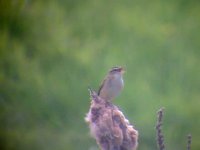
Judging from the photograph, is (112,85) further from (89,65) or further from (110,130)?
(89,65)

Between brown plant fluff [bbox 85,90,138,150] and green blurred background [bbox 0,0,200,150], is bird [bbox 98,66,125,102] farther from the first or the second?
green blurred background [bbox 0,0,200,150]

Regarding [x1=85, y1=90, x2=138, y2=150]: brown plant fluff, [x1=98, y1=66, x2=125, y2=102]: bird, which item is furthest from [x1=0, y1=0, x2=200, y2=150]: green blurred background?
[x1=85, y1=90, x2=138, y2=150]: brown plant fluff

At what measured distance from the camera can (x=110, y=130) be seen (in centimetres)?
115

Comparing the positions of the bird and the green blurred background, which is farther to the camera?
the green blurred background

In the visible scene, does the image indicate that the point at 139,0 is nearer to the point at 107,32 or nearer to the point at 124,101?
the point at 107,32

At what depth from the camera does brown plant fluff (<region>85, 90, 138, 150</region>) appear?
1139 mm

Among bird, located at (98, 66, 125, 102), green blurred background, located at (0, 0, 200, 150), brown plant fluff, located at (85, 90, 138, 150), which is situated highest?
green blurred background, located at (0, 0, 200, 150)

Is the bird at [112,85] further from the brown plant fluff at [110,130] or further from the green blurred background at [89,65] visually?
the green blurred background at [89,65]

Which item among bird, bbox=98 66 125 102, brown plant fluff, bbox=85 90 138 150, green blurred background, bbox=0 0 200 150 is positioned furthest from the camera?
green blurred background, bbox=0 0 200 150

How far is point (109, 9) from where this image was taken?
2.57m

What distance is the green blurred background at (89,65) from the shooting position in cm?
255

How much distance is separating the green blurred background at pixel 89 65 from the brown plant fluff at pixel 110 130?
1.34 metres

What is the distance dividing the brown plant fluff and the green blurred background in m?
1.34

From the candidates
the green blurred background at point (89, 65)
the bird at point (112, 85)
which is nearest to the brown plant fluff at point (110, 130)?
the bird at point (112, 85)
